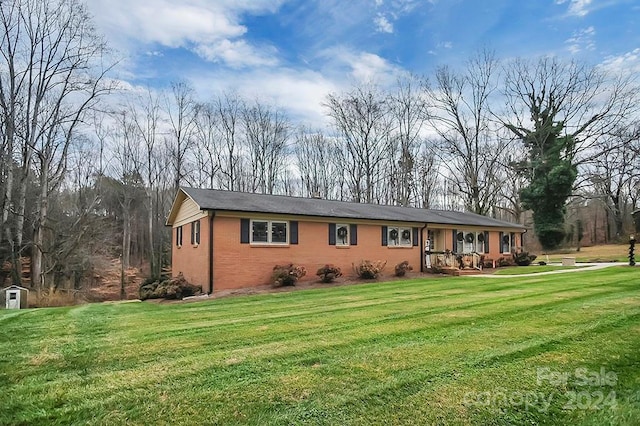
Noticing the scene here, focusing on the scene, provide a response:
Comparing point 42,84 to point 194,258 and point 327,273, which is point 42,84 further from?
point 327,273

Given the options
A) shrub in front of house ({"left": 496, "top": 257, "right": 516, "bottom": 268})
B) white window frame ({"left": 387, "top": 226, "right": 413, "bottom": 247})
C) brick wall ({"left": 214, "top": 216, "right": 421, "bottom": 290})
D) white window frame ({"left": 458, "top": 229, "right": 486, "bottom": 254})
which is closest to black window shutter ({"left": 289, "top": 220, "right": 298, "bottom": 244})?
brick wall ({"left": 214, "top": 216, "right": 421, "bottom": 290})

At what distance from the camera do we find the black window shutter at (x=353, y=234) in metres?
16.2

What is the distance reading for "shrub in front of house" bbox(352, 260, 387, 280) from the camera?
50.1 feet

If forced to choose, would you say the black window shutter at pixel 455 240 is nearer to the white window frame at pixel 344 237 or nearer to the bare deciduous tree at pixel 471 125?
the white window frame at pixel 344 237

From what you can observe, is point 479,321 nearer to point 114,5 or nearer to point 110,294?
point 114,5

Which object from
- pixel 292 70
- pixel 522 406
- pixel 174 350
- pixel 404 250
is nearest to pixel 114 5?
pixel 292 70

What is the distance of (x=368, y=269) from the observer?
15266 mm

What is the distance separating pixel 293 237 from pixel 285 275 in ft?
5.70

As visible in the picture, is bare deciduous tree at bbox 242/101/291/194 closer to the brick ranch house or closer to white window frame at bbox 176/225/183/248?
the brick ranch house

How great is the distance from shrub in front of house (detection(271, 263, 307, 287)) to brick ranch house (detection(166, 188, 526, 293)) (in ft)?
1.49

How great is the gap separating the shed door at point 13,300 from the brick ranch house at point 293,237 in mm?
5570

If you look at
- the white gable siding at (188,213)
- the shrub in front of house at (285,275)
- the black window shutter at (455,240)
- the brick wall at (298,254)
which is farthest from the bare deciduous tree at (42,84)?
the black window shutter at (455,240)

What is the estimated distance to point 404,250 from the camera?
58.5 ft

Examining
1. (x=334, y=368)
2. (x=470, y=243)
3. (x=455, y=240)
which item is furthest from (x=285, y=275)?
(x=470, y=243)
